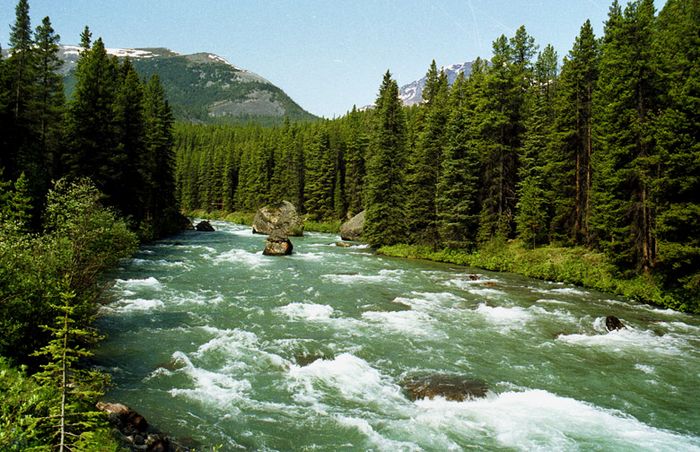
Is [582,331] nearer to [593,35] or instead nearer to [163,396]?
[163,396]

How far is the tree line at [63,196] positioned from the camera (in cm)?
1014

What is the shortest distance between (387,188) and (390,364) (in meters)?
35.7

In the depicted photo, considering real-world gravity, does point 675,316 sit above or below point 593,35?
below

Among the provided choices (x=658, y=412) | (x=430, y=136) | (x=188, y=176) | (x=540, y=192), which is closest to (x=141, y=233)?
(x=430, y=136)

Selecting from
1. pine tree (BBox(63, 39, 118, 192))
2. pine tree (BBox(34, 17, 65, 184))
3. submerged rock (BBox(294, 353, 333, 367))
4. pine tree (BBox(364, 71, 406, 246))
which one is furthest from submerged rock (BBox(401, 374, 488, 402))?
pine tree (BBox(34, 17, 65, 184))

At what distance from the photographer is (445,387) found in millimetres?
12820

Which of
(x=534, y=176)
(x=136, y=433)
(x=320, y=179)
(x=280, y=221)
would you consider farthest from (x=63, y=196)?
(x=320, y=179)

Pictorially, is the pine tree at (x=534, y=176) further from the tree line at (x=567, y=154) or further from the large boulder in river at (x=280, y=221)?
the large boulder in river at (x=280, y=221)

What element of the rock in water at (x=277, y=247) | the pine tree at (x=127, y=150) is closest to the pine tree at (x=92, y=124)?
the pine tree at (x=127, y=150)

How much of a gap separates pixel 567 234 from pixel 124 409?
36616mm

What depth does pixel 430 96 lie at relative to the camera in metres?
61.3

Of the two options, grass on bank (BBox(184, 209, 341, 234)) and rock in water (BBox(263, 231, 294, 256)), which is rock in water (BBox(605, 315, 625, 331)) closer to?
rock in water (BBox(263, 231, 294, 256))

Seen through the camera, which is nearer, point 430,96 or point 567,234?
point 567,234

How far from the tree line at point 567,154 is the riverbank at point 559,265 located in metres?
0.83
